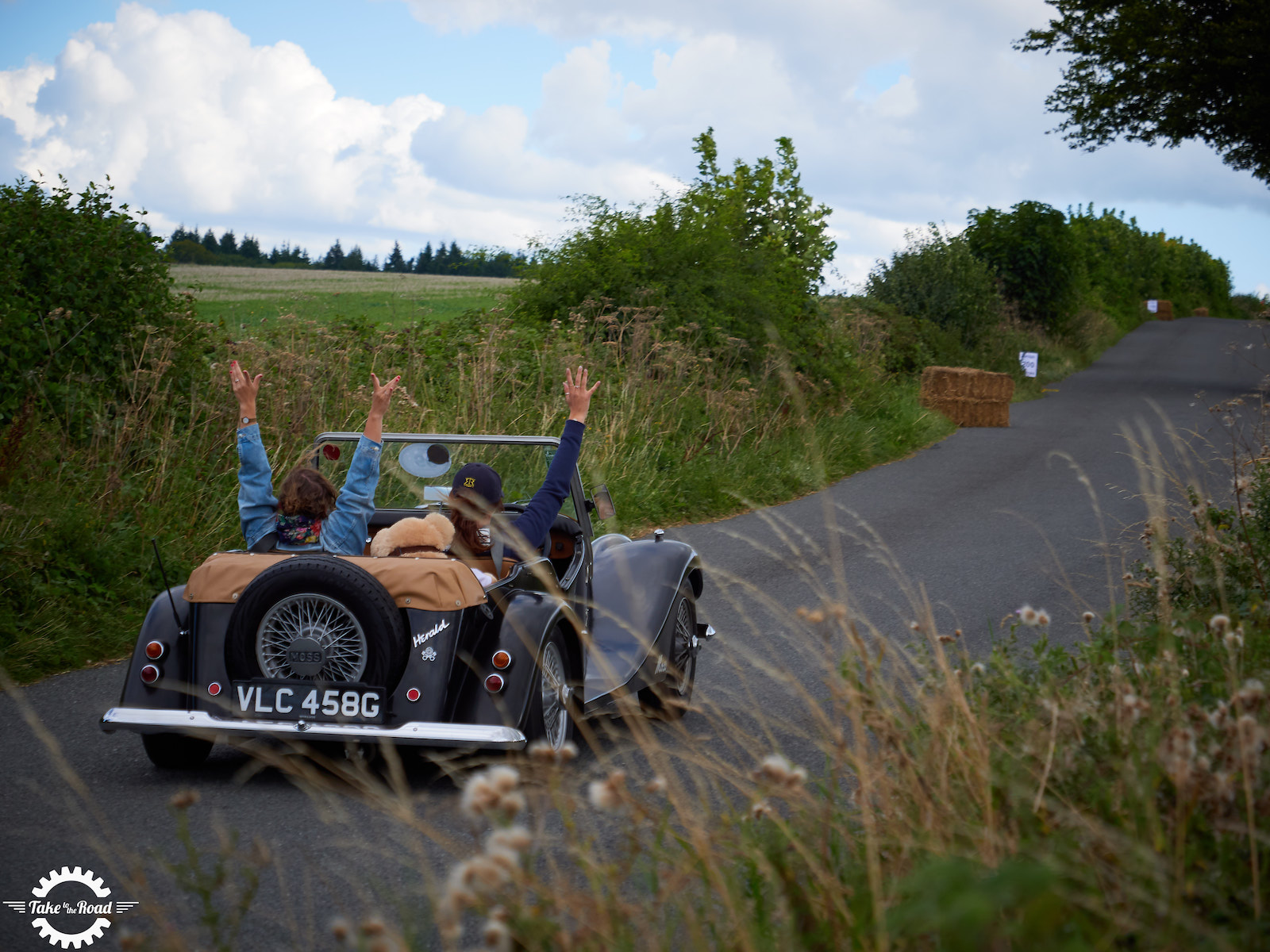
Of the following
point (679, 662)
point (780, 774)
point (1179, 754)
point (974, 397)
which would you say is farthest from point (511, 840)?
point (974, 397)

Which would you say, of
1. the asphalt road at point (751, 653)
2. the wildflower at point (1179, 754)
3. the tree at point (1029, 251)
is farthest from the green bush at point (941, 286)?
the wildflower at point (1179, 754)

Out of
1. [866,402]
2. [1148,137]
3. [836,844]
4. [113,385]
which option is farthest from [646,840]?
[1148,137]

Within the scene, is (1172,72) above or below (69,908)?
above

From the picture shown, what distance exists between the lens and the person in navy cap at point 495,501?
195 inches

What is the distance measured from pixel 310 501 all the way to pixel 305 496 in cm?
3

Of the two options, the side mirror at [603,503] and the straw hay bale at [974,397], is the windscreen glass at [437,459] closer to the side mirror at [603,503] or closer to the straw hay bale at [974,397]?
the side mirror at [603,503]

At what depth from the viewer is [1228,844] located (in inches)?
98.0

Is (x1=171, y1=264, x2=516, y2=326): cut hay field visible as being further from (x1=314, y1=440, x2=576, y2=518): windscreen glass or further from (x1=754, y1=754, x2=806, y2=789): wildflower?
(x1=754, y1=754, x2=806, y2=789): wildflower

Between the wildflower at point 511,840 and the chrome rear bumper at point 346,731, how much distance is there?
213 centimetres

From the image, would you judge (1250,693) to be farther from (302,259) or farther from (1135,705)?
(302,259)

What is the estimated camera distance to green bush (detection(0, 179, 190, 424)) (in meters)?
8.37

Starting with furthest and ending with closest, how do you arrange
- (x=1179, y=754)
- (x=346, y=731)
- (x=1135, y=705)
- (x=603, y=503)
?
(x=603, y=503), (x=346, y=731), (x=1135, y=705), (x=1179, y=754)

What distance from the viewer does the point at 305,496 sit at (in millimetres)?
5051

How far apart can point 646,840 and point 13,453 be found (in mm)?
6172
